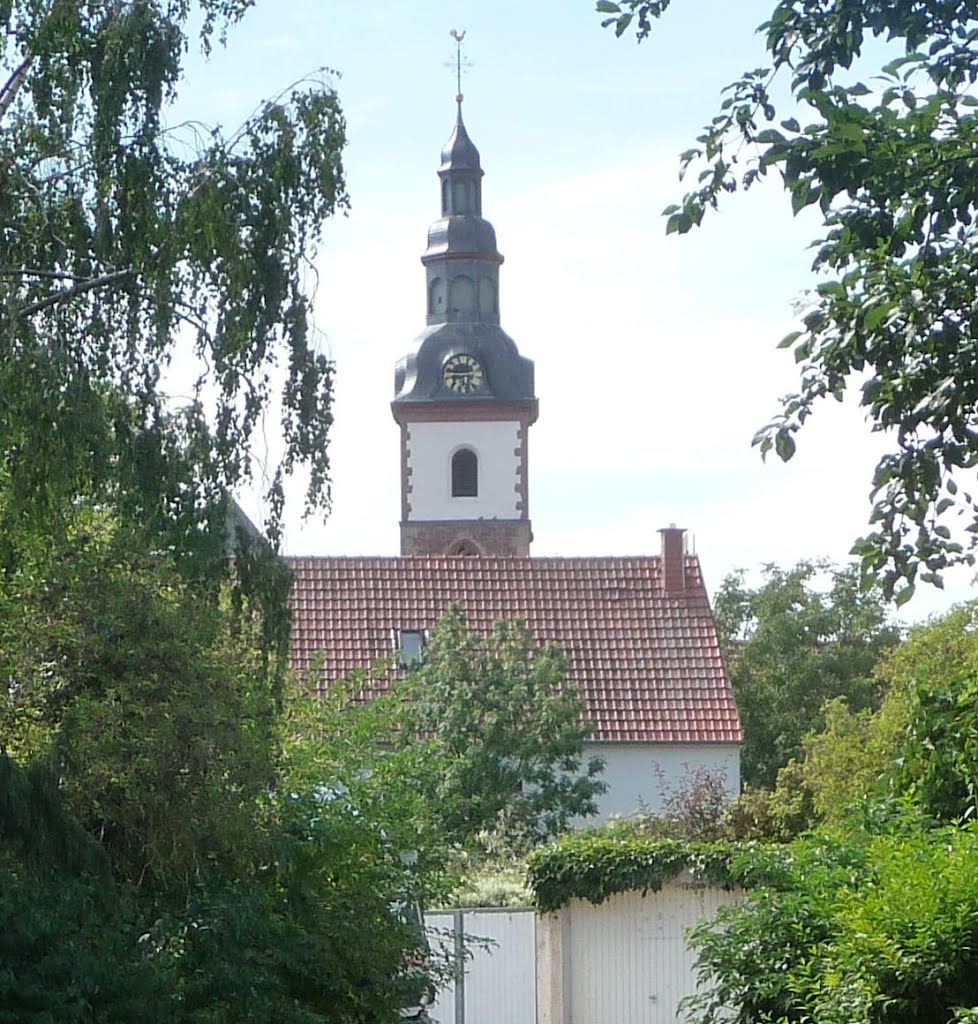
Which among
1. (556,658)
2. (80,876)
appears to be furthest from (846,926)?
(556,658)

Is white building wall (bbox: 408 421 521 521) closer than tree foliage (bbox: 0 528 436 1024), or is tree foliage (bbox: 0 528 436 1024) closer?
tree foliage (bbox: 0 528 436 1024)

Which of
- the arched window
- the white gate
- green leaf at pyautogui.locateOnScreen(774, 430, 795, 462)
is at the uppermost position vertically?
the arched window

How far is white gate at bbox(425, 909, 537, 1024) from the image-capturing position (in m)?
25.6

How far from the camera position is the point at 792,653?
174 ft

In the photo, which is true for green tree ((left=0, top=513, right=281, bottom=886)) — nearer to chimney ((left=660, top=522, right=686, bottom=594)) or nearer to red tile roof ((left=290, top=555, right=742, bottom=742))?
red tile roof ((left=290, top=555, right=742, bottom=742))

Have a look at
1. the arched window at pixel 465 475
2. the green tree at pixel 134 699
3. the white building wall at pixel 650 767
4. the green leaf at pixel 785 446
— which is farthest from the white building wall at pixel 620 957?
the arched window at pixel 465 475

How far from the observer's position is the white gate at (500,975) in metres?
25.6

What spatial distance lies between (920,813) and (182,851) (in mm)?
5319

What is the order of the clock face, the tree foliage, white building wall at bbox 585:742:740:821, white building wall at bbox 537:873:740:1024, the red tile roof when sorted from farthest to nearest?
the clock face < the red tile roof < white building wall at bbox 585:742:740:821 < white building wall at bbox 537:873:740:1024 < the tree foliage

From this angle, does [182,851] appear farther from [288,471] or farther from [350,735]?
[350,735]

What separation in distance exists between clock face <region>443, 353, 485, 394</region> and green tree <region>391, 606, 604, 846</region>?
32.0m

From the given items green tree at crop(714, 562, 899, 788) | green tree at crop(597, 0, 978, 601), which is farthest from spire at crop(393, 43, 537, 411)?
green tree at crop(597, 0, 978, 601)

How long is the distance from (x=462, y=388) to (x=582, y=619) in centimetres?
2436

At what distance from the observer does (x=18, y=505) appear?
1395cm
